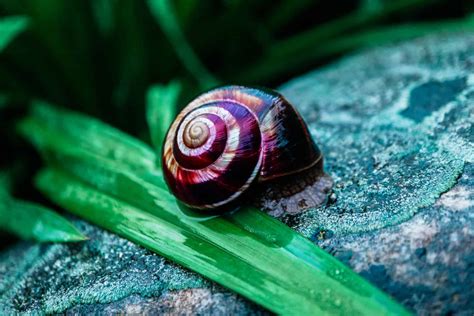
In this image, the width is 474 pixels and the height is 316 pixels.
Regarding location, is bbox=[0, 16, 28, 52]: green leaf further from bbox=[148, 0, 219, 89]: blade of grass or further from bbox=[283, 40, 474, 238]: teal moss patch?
bbox=[283, 40, 474, 238]: teal moss patch

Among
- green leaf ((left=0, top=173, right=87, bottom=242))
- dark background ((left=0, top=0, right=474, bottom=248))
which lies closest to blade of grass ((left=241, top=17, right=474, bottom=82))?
dark background ((left=0, top=0, right=474, bottom=248))

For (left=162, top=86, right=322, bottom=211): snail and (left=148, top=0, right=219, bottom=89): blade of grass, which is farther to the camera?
(left=148, top=0, right=219, bottom=89): blade of grass

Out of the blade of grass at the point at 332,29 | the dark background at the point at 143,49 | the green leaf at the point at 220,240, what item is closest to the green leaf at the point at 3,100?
the dark background at the point at 143,49

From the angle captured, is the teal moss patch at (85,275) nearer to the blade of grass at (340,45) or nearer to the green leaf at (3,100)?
the green leaf at (3,100)

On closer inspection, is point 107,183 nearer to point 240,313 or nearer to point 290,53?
point 240,313

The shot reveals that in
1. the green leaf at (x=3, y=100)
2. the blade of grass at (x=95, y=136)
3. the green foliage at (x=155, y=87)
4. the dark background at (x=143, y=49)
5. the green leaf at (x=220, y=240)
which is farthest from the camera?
the dark background at (x=143, y=49)
